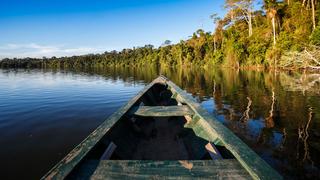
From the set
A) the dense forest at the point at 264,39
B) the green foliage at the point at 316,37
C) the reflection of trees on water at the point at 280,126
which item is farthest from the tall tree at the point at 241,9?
the reflection of trees on water at the point at 280,126

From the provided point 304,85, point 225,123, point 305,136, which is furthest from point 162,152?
point 304,85

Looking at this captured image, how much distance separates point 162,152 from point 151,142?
2.41ft

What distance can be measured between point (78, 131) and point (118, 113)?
2917 mm

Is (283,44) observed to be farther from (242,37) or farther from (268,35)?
(242,37)

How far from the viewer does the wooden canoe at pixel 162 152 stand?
2.71 meters

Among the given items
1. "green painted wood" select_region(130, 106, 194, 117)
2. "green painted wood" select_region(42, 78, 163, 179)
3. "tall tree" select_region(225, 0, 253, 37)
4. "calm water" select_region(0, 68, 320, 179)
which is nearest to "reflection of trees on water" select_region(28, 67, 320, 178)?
"calm water" select_region(0, 68, 320, 179)

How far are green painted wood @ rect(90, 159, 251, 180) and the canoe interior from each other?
42 centimetres

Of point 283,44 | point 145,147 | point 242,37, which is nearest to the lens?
point 145,147

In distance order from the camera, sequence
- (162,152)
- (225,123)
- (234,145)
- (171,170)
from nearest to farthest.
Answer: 1. (171,170)
2. (234,145)
3. (162,152)
4. (225,123)

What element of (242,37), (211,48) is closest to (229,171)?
(242,37)

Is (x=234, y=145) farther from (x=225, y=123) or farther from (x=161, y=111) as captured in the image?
(x=225, y=123)

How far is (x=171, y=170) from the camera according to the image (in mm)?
2773

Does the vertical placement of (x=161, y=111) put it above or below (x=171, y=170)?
above

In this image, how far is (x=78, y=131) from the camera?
7586 mm
